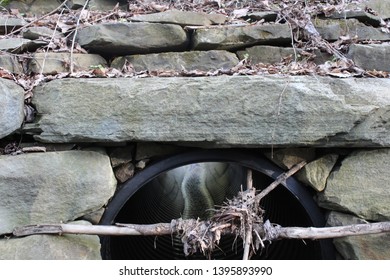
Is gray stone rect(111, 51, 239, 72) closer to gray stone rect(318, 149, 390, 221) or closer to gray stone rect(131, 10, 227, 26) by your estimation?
gray stone rect(131, 10, 227, 26)

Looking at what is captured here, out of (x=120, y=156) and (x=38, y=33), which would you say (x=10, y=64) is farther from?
(x=120, y=156)

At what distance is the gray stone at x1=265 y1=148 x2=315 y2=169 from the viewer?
8.24 ft

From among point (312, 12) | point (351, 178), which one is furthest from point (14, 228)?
point (312, 12)

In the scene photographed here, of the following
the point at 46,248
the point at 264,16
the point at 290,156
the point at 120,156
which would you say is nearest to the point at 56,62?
the point at 120,156

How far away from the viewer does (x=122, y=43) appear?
2.81 meters

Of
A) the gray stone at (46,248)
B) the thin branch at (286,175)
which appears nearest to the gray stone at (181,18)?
the thin branch at (286,175)

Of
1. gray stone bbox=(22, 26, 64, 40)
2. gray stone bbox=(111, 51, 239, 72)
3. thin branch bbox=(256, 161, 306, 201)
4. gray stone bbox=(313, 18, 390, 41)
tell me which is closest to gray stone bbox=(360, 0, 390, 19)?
gray stone bbox=(313, 18, 390, 41)

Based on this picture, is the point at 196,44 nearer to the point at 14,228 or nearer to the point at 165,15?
the point at 165,15

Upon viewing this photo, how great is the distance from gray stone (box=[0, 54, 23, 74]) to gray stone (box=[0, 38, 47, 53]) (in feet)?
0.31

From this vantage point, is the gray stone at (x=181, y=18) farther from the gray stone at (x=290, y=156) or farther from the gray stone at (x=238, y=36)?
the gray stone at (x=290, y=156)

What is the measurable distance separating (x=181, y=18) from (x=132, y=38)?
0.42 meters

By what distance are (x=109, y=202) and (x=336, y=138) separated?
1.50 m

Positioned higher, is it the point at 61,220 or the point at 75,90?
the point at 75,90

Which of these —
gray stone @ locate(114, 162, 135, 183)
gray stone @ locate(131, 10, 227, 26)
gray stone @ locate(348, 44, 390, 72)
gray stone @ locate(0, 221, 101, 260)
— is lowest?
gray stone @ locate(0, 221, 101, 260)
